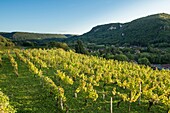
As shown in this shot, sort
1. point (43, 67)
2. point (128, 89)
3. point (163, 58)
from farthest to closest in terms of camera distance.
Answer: point (163, 58) < point (43, 67) < point (128, 89)

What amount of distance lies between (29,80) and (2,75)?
747 cm

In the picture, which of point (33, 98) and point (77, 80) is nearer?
point (33, 98)

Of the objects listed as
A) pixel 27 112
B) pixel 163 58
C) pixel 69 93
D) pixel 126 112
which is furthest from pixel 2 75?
pixel 163 58

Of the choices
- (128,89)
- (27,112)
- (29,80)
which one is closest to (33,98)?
(27,112)

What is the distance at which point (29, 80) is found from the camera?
4162cm

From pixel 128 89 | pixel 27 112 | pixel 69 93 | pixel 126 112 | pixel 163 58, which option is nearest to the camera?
pixel 27 112

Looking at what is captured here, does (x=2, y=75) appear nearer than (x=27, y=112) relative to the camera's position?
No

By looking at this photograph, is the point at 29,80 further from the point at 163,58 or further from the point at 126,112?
the point at 163,58

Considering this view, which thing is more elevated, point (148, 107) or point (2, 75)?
point (2, 75)

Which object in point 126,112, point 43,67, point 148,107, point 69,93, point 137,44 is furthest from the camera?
point 137,44

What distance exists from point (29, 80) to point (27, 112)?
53.0 feet

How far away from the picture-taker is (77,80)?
141 ft

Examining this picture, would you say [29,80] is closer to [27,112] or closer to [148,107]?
[27,112]

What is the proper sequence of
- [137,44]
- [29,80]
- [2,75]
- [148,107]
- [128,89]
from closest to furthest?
[148,107]
[128,89]
[29,80]
[2,75]
[137,44]
